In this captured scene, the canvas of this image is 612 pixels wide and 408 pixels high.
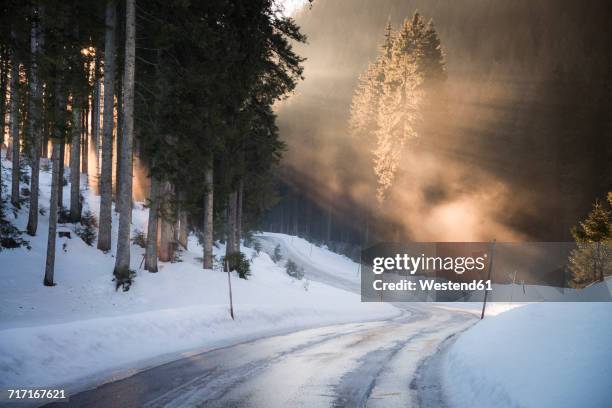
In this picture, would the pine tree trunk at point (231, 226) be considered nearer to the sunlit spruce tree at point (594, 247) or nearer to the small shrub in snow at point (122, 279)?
the small shrub in snow at point (122, 279)

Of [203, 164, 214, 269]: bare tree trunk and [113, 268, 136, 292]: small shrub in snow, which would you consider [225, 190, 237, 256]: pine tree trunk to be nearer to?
[203, 164, 214, 269]: bare tree trunk

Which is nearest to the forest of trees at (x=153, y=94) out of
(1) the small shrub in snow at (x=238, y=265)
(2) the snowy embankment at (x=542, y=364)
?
(1) the small shrub in snow at (x=238, y=265)

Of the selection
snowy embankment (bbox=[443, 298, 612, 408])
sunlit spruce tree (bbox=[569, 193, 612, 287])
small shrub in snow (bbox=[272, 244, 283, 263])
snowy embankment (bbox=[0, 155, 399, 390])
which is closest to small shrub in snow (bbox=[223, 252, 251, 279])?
snowy embankment (bbox=[0, 155, 399, 390])

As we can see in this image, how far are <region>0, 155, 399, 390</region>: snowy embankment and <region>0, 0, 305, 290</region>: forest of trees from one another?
2.66 ft

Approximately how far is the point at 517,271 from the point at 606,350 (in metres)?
39.1

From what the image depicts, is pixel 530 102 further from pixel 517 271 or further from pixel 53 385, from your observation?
pixel 53 385

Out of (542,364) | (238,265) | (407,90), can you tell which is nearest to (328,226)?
(407,90)

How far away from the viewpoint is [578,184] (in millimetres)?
39344

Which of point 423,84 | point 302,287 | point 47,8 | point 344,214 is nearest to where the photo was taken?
point 47,8

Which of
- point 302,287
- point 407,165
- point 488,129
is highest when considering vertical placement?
point 488,129

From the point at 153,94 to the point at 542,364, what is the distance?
13.9 meters

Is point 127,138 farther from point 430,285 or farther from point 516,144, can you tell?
point 516,144

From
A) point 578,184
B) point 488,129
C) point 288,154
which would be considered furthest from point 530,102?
point 288,154

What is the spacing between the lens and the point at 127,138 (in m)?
14.8
